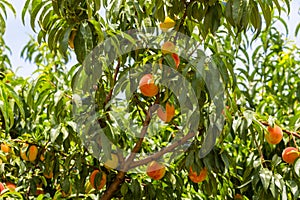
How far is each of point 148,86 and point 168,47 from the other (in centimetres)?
11

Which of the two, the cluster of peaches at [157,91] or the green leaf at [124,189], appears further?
the green leaf at [124,189]

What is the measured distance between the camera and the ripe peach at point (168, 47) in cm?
142

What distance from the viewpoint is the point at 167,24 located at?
150cm

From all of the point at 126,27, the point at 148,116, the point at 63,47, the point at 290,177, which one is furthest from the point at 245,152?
the point at 63,47

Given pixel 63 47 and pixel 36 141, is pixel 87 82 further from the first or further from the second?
pixel 36 141

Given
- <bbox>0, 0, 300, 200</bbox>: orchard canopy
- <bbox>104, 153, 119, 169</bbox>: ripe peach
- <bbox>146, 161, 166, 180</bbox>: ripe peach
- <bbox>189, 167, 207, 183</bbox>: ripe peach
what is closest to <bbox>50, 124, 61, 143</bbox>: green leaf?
<bbox>0, 0, 300, 200</bbox>: orchard canopy

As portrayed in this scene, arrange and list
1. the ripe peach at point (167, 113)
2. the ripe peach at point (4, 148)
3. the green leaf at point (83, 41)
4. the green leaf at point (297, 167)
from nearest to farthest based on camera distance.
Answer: the green leaf at point (83, 41)
the ripe peach at point (167, 113)
the green leaf at point (297, 167)
the ripe peach at point (4, 148)

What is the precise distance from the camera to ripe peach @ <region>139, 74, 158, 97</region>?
55.9 inches

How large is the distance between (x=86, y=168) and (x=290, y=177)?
26.0 inches

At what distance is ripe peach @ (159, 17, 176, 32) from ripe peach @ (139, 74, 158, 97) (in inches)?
5.8

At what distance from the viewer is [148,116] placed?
1605 millimetres

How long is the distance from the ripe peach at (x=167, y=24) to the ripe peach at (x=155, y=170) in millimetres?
410

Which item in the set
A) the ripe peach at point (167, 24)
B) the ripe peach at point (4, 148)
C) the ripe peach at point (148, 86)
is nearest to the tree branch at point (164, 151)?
the ripe peach at point (148, 86)

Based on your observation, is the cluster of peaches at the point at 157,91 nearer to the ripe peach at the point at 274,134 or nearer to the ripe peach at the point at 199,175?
the ripe peach at the point at 199,175
